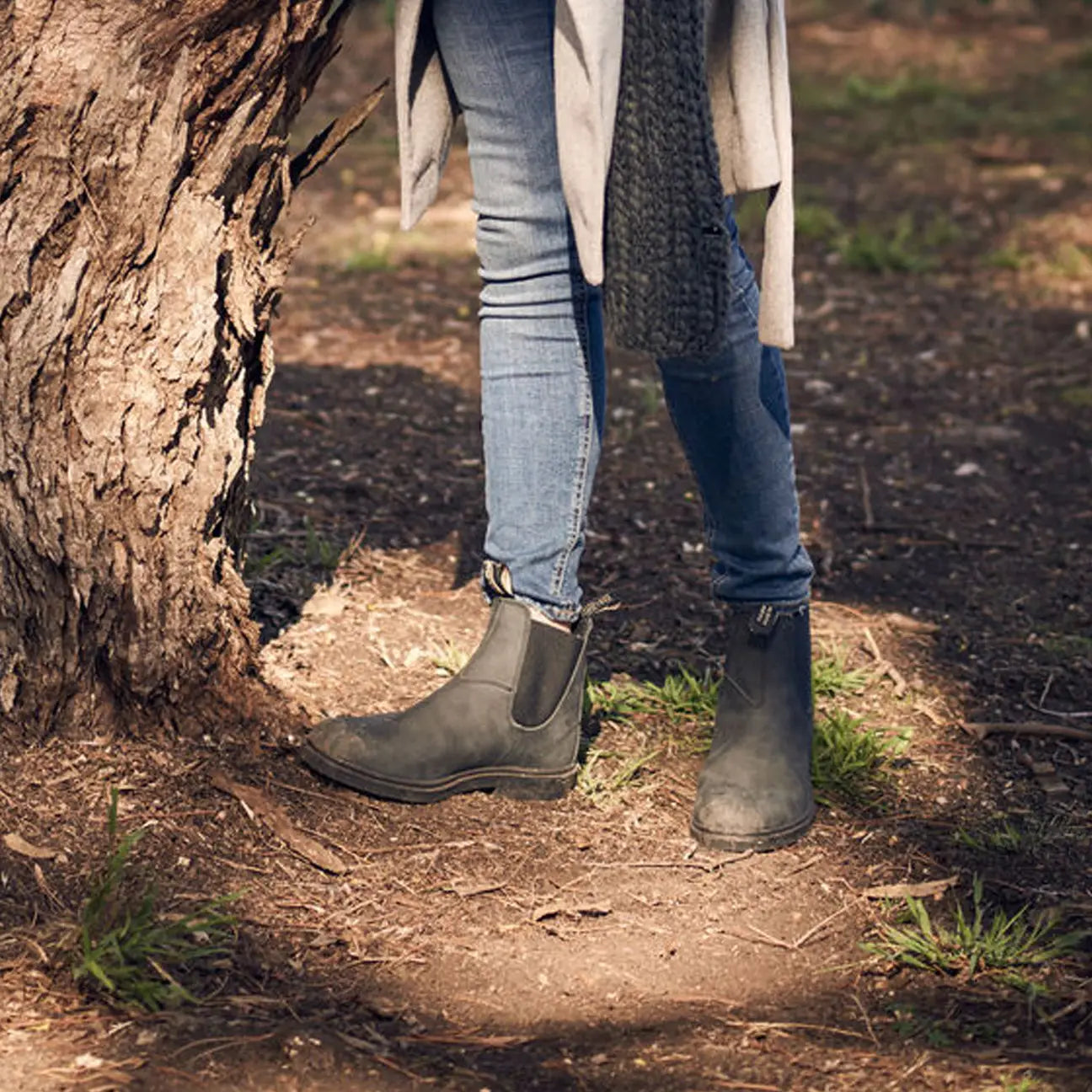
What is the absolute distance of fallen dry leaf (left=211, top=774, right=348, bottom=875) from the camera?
2.30m

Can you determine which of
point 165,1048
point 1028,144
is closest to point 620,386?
point 165,1048

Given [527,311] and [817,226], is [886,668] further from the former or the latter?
[817,226]

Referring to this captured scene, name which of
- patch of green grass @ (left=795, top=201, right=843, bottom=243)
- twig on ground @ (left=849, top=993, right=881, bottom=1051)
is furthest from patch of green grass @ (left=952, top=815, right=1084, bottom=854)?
patch of green grass @ (left=795, top=201, right=843, bottom=243)

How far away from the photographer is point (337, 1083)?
183 centimetres

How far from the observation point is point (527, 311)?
232cm

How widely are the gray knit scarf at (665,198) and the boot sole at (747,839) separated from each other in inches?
27.4

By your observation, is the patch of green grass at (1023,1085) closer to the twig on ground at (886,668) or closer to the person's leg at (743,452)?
the person's leg at (743,452)

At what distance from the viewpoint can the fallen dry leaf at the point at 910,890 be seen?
230cm

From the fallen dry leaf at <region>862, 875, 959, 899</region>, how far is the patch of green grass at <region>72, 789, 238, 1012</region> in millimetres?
857

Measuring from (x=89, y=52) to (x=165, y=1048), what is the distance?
1.25 metres

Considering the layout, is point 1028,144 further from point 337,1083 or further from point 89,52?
point 337,1083

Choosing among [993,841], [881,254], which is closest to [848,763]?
[993,841]

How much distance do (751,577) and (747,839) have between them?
1.23 ft

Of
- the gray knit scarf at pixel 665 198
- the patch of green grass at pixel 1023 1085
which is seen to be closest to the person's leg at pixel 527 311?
the gray knit scarf at pixel 665 198
